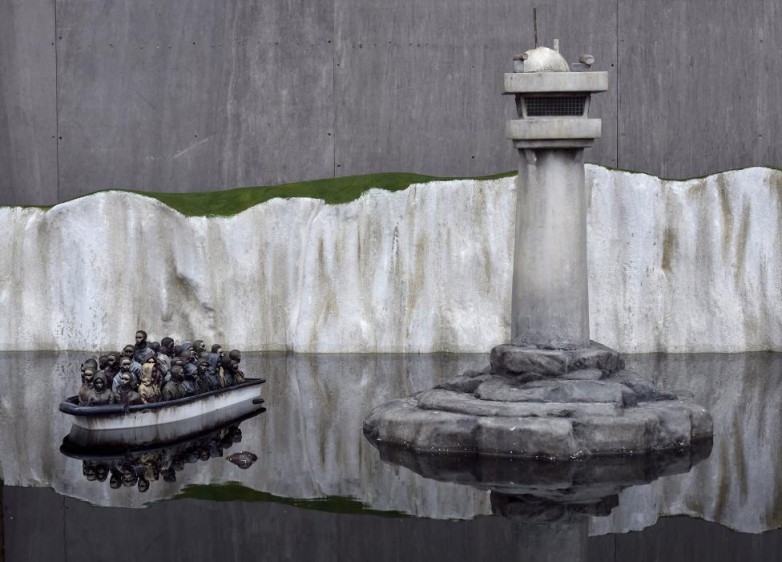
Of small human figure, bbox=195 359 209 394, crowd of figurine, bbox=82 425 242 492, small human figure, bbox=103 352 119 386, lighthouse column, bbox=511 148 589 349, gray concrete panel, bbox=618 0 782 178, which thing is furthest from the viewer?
gray concrete panel, bbox=618 0 782 178

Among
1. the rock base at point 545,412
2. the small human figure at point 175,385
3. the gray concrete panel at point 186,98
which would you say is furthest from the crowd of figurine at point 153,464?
the gray concrete panel at point 186,98

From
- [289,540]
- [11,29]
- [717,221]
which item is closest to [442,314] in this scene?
[717,221]

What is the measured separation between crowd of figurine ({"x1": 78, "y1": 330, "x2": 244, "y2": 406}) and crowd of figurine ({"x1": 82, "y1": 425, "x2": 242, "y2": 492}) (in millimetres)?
1124

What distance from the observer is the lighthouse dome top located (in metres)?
18.4

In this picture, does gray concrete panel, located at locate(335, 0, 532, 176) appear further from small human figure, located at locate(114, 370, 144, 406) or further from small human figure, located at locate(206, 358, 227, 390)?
small human figure, located at locate(114, 370, 144, 406)

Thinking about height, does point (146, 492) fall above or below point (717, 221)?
below

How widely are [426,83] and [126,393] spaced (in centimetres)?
1046

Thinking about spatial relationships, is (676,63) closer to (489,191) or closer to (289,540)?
(489,191)

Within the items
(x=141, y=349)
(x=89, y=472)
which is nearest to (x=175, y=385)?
(x=141, y=349)

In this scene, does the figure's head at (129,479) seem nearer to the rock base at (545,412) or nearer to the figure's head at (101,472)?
the figure's head at (101,472)

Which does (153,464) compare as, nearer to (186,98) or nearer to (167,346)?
(167,346)

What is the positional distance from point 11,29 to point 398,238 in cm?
841

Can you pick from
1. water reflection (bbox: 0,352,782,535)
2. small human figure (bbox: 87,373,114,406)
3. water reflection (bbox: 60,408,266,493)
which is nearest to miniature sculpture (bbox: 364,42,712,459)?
water reflection (bbox: 0,352,782,535)

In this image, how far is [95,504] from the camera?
1528 cm
